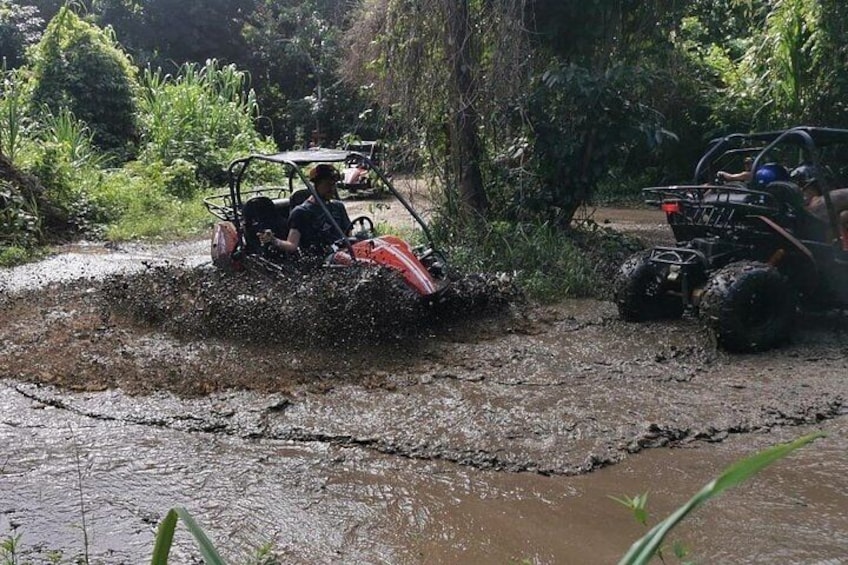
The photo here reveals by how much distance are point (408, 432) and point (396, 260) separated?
7.43 ft

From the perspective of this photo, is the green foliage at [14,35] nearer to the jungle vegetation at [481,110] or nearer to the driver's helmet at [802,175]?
the jungle vegetation at [481,110]

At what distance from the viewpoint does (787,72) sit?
13195 mm

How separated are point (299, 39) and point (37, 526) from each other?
25.5m

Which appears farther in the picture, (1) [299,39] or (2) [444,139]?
(1) [299,39]

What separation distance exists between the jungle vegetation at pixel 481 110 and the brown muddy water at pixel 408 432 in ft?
8.47

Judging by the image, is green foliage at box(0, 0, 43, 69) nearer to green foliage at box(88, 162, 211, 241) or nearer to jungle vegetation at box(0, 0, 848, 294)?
jungle vegetation at box(0, 0, 848, 294)

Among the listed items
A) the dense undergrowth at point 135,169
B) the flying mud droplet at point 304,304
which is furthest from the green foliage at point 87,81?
the flying mud droplet at point 304,304

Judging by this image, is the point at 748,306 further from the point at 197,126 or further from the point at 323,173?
the point at 197,126

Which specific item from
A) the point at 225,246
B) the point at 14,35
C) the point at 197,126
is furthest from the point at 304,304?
the point at 14,35

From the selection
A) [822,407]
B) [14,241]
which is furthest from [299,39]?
[822,407]

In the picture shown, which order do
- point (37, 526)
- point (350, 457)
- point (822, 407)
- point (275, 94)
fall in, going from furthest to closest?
point (275, 94) < point (822, 407) < point (350, 457) < point (37, 526)

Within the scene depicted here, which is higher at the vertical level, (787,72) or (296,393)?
(787,72)

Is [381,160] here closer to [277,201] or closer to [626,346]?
[277,201]

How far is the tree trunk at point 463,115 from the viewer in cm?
1036
